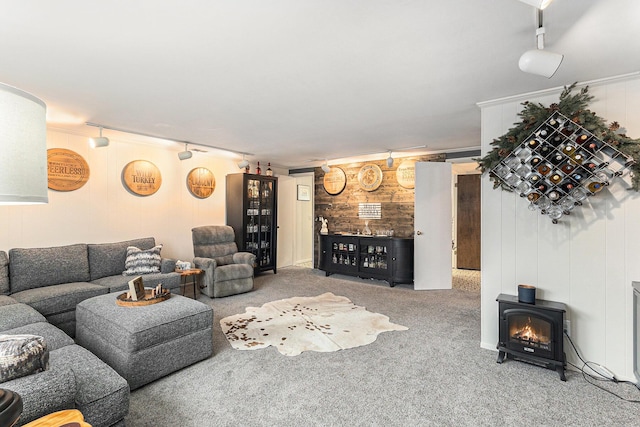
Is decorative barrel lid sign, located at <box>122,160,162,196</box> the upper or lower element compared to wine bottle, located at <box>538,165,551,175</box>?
upper

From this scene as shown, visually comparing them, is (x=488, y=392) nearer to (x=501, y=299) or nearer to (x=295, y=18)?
(x=501, y=299)

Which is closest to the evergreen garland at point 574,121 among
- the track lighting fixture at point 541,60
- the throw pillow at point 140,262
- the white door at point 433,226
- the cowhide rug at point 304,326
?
the track lighting fixture at point 541,60

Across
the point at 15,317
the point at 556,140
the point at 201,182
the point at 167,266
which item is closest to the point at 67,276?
the point at 167,266

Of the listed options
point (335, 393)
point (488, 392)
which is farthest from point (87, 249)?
point (488, 392)

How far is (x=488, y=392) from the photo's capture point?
7.45ft

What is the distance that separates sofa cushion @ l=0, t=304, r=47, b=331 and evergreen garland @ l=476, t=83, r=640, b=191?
159 inches

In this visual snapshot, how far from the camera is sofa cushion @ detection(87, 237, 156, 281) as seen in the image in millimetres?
4031

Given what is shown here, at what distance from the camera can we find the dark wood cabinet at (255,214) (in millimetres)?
5918

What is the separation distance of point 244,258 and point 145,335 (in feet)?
9.52

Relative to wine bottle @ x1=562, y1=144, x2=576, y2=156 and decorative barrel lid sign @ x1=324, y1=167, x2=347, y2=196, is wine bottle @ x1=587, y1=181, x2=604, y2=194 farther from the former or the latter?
decorative barrel lid sign @ x1=324, y1=167, x2=347, y2=196

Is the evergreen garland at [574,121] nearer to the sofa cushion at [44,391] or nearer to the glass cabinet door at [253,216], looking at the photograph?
the sofa cushion at [44,391]

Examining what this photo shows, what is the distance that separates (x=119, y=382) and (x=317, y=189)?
5681mm

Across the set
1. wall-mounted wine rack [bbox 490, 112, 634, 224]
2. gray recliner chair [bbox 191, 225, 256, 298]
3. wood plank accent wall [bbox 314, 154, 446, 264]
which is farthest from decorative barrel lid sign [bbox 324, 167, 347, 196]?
wall-mounted wine rack [bbox 490, 112, 634, 224]

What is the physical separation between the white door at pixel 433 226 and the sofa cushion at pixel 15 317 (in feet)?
15.5
